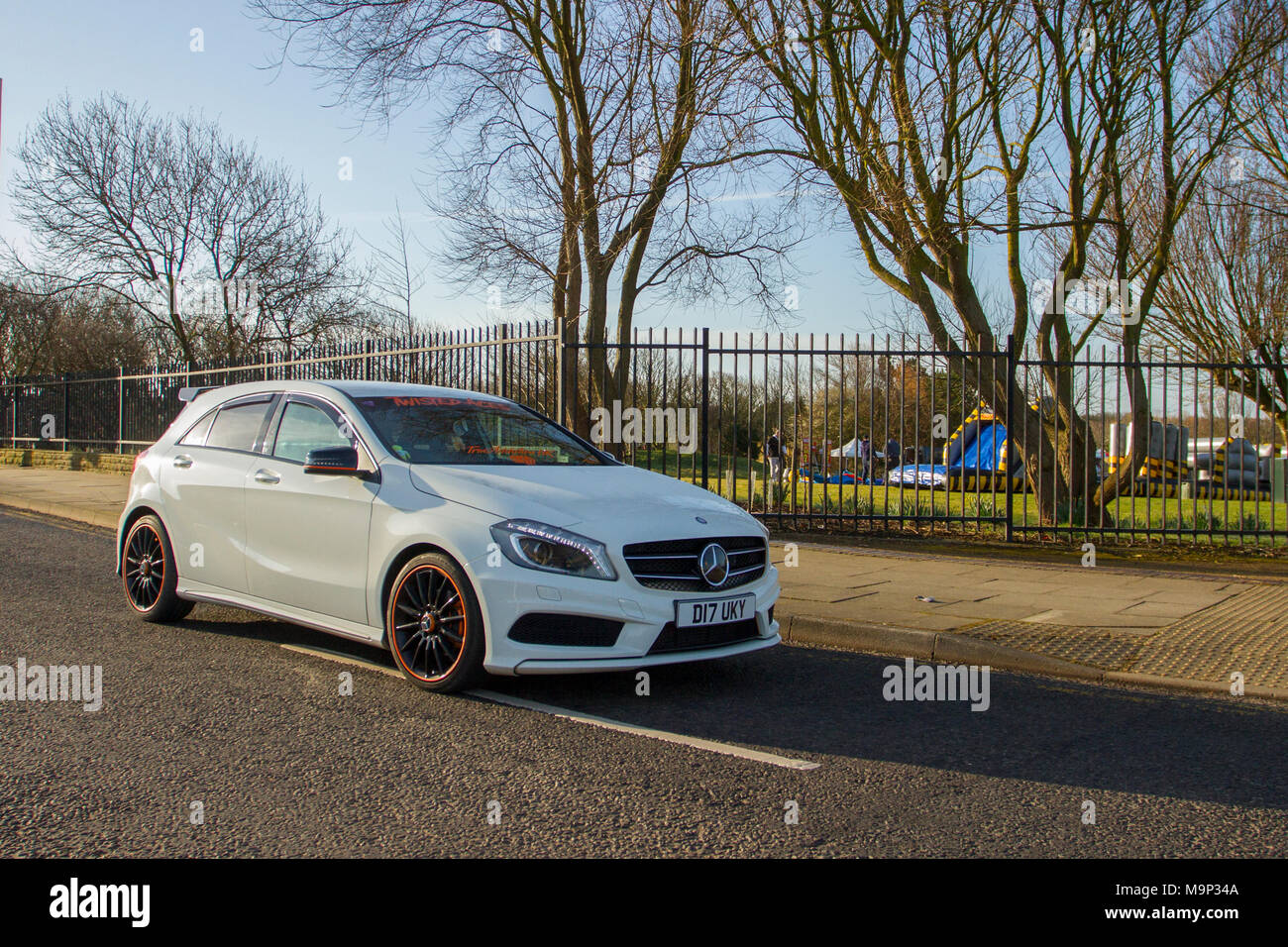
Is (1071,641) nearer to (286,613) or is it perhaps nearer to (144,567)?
(286,613)

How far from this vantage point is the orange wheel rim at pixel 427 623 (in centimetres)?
528

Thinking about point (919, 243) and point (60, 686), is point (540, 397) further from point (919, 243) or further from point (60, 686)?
point (60, 686)

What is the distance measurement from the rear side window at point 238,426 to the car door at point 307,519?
220 mm

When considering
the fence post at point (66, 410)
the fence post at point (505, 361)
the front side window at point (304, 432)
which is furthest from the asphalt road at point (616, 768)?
the fence post at point (66, 410)

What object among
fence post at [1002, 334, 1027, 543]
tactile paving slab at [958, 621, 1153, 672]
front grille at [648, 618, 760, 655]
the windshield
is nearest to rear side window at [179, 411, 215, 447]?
the windshield

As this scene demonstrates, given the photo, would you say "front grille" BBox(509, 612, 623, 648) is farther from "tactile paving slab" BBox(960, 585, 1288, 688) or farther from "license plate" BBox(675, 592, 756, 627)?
"tactile paving slab" BBox(960, 585, 1288, 688)

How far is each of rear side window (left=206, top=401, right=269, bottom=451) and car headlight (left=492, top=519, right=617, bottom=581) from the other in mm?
2560

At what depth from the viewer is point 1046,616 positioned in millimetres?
7750

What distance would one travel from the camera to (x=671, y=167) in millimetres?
15117

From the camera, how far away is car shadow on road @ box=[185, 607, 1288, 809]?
439 cm

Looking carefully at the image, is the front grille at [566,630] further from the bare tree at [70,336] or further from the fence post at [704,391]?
the bare tree at [70,336]

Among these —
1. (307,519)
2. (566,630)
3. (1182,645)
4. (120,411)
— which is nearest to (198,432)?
(307,519)

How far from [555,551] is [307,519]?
6.00 feet
